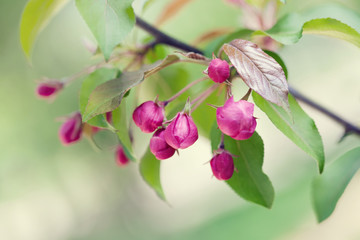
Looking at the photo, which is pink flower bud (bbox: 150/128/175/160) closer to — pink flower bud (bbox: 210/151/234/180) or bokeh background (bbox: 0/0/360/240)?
pink flower bud (bbox: 210/151/234/180)

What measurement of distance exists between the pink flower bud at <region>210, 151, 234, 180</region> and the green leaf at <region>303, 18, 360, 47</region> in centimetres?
18

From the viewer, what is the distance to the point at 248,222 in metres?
2.73

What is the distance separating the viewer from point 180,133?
43 centimetres

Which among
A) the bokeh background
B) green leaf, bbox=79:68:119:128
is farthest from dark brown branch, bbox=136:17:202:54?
the bokeh background

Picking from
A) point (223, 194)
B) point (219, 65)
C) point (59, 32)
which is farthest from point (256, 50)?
point (59, 32)

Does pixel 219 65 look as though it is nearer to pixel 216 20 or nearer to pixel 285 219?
pixel 285 219

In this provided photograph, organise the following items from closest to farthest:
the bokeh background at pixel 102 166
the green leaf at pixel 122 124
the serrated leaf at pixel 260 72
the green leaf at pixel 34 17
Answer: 1. the serrated leaf at pixel 260 72
2. the green leaf at pixel 122 124
3. the green leaf at pixel 34 17
4. the bokeh background at pixel 102 166

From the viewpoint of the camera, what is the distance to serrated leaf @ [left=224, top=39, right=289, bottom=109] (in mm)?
396

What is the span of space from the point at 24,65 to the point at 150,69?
3.15 meters

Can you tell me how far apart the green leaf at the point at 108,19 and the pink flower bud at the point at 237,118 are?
0.41ft

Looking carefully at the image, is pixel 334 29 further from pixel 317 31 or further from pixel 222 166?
pixel 222 166

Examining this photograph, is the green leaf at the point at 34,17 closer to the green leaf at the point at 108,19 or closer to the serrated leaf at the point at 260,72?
the green leaf at the point at 108,19

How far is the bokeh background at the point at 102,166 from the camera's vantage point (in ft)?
9.14

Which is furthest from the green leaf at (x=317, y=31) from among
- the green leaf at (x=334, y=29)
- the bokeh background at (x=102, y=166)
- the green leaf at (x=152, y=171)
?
the bokeh background at (x=102, y=166)
